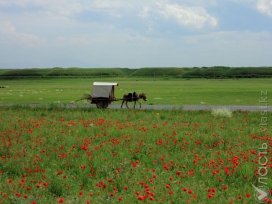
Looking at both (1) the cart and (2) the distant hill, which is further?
(2) the distant hill

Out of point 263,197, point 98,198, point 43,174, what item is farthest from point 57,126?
point 263,197

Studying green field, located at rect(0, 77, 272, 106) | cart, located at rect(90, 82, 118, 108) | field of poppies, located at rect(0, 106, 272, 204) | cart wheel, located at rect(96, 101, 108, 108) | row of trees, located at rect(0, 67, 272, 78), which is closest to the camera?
field of poppies, located at rect(0, 106, 272, 204)

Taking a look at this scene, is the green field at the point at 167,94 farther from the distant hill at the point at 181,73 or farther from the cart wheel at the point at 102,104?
the distant hill at the point at 181,73

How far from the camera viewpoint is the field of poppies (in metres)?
7.61

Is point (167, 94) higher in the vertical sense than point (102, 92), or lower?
lower

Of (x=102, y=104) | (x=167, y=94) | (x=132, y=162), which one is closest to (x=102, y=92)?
(x=102, y=104)

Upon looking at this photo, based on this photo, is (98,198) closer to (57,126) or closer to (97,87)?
(57,126)

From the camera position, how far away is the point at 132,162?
400 inches

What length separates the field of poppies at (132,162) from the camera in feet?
25.0

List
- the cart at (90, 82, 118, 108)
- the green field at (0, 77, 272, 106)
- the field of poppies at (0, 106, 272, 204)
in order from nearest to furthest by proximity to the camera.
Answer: the field of poppies at (0, 106, 272, 204) < the cart at (90, 82, 118, 108) < the green field at (0, 77, 272, 106)

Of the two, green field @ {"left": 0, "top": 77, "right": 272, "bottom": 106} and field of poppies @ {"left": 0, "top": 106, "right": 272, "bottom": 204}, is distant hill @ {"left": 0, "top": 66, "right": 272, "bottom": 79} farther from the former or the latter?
field of poppies @ {"left": 0, "top": 106, "right": 272, "bottom": 204}

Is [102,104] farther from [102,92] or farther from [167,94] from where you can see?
[167,94]

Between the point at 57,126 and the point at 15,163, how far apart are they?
241 inches

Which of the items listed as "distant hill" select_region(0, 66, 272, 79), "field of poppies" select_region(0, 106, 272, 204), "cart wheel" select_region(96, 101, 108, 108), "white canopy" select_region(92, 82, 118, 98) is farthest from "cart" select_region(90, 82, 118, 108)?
"distant hill" select_region(0, 66, 272, 79)
